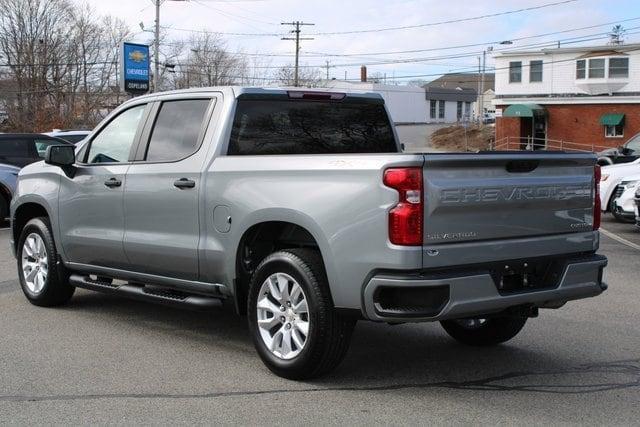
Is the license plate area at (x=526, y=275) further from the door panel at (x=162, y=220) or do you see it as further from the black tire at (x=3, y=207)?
the black tire at (x=3, y=207)

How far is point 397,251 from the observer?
4367 millimetres

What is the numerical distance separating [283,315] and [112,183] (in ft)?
7.26

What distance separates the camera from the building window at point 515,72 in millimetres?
49406

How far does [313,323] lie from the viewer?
4.72m

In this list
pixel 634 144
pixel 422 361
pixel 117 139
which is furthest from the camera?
pixel 634 144

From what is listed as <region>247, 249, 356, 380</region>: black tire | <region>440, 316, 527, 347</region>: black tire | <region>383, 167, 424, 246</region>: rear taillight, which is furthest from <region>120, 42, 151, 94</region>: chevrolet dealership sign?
<region>383, 167, 424, 246</region>: rear taillight

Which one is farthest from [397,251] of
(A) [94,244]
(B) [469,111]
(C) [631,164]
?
(B) [469,111]

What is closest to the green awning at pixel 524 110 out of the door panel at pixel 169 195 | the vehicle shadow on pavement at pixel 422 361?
the vehicle shadow on pavement at pixel 422 361

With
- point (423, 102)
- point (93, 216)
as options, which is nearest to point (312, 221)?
point (93, 216)

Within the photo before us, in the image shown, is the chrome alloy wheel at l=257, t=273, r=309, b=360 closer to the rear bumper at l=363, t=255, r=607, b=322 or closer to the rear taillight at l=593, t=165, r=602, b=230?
the rear bumper at l=363, t=255, r=607, b=322

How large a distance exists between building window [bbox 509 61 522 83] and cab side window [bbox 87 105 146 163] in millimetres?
45890

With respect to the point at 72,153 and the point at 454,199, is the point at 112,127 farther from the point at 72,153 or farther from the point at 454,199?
the point at 454,199

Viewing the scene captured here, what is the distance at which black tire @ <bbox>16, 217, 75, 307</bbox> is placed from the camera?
7.11 m

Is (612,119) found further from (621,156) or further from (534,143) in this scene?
(621,156)
